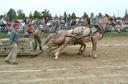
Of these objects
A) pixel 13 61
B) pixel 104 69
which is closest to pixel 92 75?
pixel 104 69

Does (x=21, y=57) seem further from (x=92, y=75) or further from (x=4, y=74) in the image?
(x=92, y=75)

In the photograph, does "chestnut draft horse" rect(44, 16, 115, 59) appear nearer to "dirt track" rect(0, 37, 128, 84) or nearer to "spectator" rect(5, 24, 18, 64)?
"dirt track" rect(0, 37, 128, 84)

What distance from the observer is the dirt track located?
11156mm

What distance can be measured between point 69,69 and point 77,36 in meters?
3.23

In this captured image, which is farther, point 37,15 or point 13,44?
point 37,15

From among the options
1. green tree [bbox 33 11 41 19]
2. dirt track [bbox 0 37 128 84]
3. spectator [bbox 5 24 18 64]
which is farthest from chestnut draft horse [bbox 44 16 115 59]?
green tree [bbox 33 11 41 19]

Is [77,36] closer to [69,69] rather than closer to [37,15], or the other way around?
[69,69]

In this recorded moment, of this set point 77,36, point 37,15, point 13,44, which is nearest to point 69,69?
point 13,44

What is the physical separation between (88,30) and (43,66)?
3146 millimetres

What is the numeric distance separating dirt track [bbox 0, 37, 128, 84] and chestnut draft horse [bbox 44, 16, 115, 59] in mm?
507

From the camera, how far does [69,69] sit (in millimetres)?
13047

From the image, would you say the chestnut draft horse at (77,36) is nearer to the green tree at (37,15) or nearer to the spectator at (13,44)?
the spectator at (13,44)

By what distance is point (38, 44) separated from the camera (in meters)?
17.3

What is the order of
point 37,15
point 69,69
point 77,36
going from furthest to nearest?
point 37,15 → point 77,36 → point 69,69
